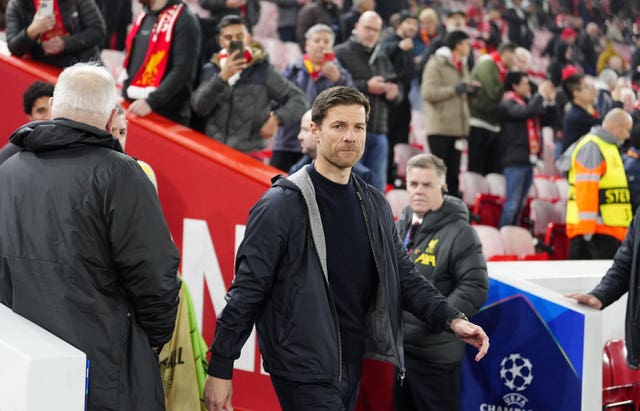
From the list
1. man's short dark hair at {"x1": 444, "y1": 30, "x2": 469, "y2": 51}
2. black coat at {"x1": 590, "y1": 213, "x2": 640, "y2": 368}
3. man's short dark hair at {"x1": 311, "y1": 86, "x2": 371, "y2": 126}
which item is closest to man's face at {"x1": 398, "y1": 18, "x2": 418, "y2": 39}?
man's short dark hair at {"x1": 444, "y1": 30, "x2": 469, "y2": 51}

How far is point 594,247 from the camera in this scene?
809 centimetres

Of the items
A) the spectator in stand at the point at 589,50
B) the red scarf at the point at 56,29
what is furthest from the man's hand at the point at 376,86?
the spectator in stand at the point at 589,50

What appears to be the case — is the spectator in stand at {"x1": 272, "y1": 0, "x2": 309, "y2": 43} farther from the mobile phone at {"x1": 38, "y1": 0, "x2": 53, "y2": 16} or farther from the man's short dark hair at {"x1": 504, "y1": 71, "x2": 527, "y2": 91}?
the mobile phone at {"x1": 38, "y1": 0, "x2": 53, "y2": 16}

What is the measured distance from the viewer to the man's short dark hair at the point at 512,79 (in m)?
10.1

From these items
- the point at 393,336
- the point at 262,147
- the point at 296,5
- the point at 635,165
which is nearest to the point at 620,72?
the point at 296,5

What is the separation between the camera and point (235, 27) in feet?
20.6

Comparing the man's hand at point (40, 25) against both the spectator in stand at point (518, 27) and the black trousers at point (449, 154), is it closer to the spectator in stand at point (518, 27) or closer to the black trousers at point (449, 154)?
the black trousers at point (449, 154)

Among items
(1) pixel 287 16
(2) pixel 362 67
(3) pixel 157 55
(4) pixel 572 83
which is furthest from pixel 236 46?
(1) pixel 287 16

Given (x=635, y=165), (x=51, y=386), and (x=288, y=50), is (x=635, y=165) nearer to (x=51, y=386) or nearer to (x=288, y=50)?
(x=288, y=50)

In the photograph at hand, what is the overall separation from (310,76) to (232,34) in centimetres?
109

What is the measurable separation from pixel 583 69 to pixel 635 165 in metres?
11.3

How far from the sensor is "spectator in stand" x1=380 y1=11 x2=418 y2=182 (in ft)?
29.6

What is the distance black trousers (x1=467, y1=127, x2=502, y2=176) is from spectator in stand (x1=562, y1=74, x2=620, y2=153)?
2.42 ft

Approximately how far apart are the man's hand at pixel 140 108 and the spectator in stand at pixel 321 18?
421cm
